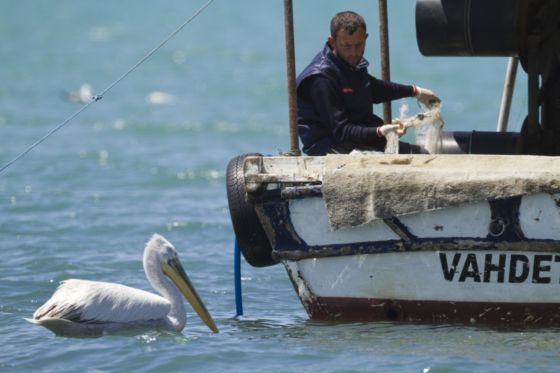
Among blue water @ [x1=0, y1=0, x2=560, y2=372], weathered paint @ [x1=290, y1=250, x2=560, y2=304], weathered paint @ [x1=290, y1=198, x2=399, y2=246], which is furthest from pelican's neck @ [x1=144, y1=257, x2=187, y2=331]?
weathered paint @ [x1=290, y1=198, x2=399, y2=246]

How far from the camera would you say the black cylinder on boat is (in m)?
6.77

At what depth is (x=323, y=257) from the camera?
5.91 m

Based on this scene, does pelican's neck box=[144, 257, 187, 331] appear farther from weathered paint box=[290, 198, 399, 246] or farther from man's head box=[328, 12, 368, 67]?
man's head box=[328, 12, 368, 67]

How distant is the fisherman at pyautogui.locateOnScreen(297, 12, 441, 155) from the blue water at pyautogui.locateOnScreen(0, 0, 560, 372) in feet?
4.26

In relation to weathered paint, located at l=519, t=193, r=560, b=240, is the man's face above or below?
above

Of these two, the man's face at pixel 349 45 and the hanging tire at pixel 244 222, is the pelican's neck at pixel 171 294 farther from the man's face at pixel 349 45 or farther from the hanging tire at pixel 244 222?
the man's face at pixel 349 45

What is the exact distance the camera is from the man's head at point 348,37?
6336 mm

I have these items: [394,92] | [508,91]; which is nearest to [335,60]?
[394,92]

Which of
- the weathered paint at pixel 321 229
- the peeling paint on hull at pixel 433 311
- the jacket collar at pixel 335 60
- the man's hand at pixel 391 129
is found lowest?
the peeling paint on hull at pixel 433 311

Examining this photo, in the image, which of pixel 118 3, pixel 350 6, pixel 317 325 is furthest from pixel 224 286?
pixel 118 3

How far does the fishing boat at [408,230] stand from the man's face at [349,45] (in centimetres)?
48

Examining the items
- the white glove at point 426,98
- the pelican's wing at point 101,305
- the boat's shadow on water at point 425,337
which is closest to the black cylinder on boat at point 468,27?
the white glove at point 426,98

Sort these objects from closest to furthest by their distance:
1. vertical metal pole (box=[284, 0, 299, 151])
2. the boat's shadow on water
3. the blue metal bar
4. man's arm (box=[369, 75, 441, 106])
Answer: the boat's shadow on water < vertical metal pole (box=[284, 0, 299, 151]) < the blue metal bar < man's arm (box=[369, 75, 441, 106])

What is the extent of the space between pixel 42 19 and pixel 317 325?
181 feet
